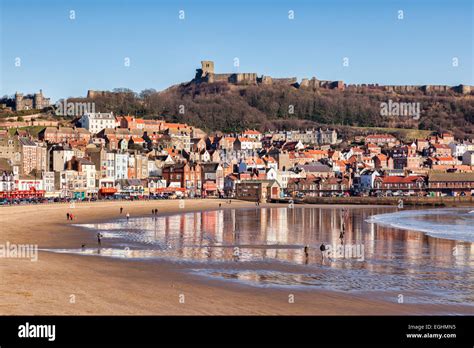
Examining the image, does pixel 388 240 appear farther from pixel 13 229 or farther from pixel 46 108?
pixel 46 108

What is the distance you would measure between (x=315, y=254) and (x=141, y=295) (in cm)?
1118

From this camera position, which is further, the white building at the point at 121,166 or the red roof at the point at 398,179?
the red roof at the point at 398,179

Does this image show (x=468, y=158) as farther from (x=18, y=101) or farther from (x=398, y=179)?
(x=18, y=101)

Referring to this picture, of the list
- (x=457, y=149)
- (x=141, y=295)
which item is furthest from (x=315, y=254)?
(x=457, y=149)

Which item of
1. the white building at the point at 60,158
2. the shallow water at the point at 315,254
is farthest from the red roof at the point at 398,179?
the shallow water at the point at 315,254

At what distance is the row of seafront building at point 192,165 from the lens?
7994cm

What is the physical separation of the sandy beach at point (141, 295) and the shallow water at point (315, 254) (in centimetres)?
120

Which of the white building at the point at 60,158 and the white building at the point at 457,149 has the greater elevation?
the white building at the point at 457,149

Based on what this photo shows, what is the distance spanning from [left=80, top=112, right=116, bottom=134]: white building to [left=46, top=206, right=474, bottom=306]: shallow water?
79.8m

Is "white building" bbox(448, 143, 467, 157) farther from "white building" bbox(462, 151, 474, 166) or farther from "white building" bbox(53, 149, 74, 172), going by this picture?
"white building" bbox(53, 149, 74, 172)

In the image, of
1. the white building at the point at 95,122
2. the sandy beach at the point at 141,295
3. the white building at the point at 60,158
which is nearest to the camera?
the sandy beach at the point at 141,295

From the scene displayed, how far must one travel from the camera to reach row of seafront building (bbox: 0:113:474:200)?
262ft

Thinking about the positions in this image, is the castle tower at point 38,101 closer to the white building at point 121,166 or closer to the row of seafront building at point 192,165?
the row of seafront building at point 192,165

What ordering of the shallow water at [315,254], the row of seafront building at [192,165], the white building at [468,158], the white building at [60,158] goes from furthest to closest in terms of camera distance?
the white building at [468,158]
the white building at [60,158]
the row of seafront building at [192,165]
the shallow water at [315,254]
